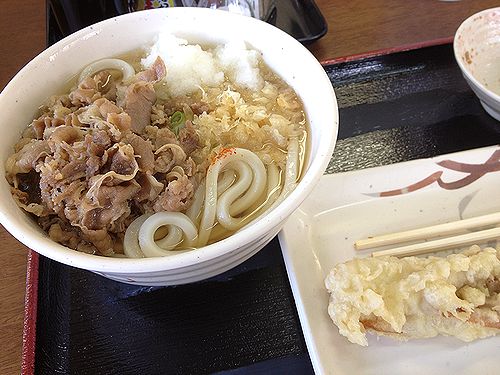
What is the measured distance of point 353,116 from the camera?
202cm

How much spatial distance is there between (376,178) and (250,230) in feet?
2.37

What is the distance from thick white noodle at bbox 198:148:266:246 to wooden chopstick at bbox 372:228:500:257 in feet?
1.42

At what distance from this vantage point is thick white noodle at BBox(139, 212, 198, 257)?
1.32m

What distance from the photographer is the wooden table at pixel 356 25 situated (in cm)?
226

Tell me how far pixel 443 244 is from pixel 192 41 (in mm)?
1092

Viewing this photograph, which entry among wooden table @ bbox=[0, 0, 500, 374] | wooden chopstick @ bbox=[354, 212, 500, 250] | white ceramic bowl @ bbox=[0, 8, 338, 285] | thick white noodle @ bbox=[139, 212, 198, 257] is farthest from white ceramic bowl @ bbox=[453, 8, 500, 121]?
thick white noodle @ bbox=[139, 212, 198, 257]

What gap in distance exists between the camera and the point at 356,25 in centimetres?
234

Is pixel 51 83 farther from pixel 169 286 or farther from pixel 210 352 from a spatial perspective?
pixel 210 352

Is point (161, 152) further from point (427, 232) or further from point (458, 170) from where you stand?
point (458, 170)

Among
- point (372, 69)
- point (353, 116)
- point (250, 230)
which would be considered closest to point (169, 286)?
point (250, 230)

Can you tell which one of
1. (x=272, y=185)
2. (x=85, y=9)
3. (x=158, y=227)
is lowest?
(x=272, y=185)

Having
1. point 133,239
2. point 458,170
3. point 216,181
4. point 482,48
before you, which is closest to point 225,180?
point 216,181

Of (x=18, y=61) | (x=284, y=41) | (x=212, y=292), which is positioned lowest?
(x=212, y=292)

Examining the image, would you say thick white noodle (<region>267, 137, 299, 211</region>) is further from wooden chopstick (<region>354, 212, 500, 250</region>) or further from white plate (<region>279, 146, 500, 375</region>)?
wooden chopstick (<region>354, 212, 500, 250</region>)
